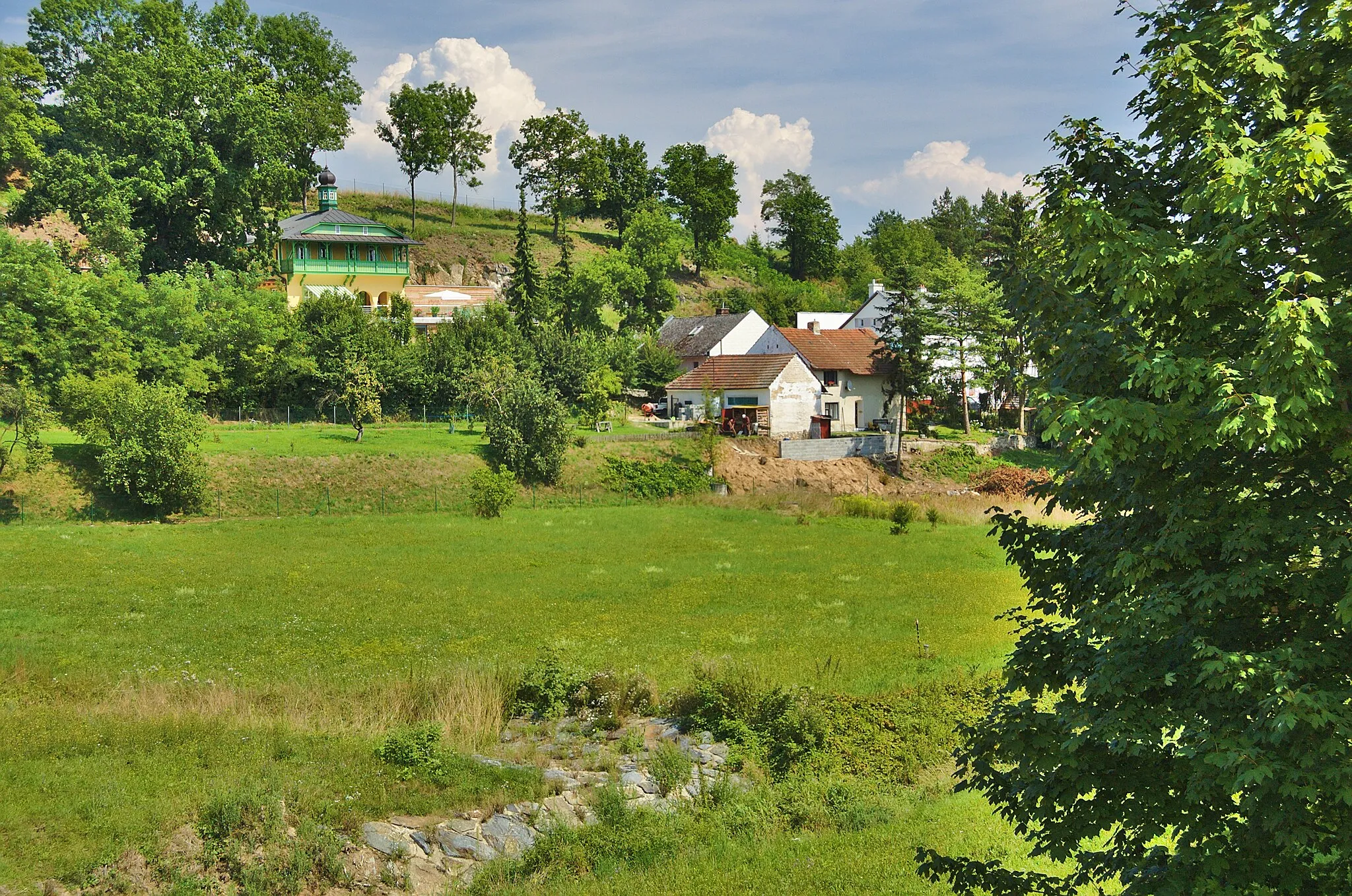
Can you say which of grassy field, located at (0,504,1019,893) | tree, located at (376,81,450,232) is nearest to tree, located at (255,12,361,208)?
tree, located at (376,81,450,232)

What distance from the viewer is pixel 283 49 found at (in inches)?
3875

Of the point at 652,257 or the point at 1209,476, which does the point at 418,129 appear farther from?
the point at 1209,476

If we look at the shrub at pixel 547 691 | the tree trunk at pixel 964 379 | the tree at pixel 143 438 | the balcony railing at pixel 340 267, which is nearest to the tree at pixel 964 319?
the tree trunk at pixel 964 379

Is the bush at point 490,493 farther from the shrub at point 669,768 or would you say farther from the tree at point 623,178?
the tree at point 623,178

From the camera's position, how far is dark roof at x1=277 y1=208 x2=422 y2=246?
227 ft

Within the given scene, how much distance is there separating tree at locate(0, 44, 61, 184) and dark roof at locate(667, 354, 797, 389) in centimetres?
4015

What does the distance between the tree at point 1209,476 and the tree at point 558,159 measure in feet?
341

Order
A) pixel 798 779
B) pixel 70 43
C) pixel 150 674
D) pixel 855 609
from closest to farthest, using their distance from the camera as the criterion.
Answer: pixel 798 779
pixel 150 674
pixel 855 609
pixel 70 43

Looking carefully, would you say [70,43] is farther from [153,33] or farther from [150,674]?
[150,674]

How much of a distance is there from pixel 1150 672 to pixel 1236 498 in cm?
142

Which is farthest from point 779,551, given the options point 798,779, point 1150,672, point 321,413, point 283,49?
point 283,49

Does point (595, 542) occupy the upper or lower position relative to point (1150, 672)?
lower

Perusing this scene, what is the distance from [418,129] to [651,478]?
219ft

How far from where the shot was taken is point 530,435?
47375mm
